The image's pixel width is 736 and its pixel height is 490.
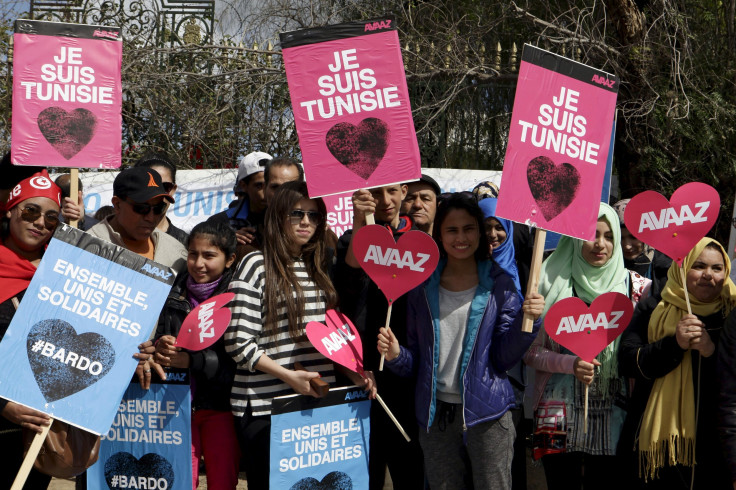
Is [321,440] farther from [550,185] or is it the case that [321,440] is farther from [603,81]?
[603,81]

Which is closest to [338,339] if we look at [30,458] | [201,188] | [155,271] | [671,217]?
[155,271]

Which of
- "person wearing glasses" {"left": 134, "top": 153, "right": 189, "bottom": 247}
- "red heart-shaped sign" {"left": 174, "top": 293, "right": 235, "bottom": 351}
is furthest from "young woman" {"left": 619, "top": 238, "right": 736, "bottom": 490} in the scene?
"person wearing glasses" {"left": 134, "top": 153, "right": 189, "bottom": 247}

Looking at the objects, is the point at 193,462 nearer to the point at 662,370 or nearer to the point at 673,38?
the point at 662,370

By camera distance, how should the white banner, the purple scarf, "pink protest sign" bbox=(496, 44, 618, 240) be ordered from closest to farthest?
"pink protest sign" bbox=(496, 44, 618, 240), the purple scarf, the white banner

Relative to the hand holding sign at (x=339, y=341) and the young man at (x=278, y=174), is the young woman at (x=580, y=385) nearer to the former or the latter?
the hand holding sign at (x=339, y=341)

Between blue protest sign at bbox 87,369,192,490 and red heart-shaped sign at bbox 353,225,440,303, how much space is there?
0.97m

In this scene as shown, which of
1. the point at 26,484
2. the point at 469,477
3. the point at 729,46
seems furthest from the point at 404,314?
the point at 729,46

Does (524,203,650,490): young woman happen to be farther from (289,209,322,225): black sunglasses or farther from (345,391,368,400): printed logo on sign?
(289,209,322,225): black sunglasses

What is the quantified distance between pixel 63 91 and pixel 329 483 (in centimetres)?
222

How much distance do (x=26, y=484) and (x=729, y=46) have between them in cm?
673

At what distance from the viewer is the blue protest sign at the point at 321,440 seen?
3619mm

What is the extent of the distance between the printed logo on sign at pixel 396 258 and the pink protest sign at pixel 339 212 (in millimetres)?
1810

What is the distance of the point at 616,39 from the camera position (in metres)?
7.65

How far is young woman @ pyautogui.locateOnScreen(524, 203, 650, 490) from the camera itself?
3.94 m
